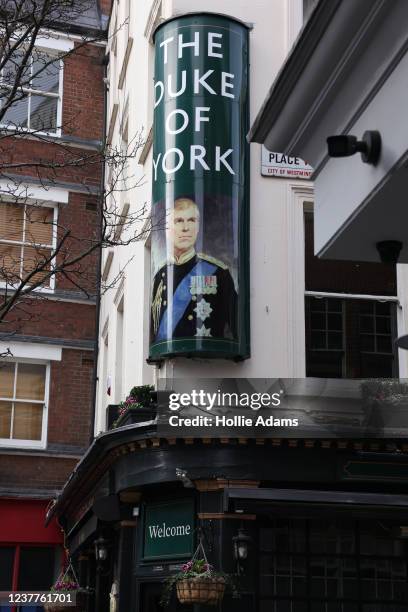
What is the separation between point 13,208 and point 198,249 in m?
8.71

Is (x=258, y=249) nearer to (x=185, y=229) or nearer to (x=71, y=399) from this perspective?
(x=185, y=229)

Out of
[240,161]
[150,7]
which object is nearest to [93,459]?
[240,161]

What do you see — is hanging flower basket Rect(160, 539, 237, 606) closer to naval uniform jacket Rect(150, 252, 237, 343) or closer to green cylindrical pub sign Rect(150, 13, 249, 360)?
green cylindrical pub sign Rect(150, 13, 249, 360)

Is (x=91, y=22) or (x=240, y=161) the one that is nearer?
(x=240, y=161)

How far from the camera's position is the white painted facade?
12398 millimetres

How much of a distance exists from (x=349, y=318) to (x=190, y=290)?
2099 millimetres

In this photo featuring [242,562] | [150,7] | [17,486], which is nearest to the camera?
[242,562]

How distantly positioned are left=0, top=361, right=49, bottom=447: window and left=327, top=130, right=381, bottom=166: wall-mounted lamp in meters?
14.9

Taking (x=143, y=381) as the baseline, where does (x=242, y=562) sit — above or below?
below

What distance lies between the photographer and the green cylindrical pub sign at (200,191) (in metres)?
12.2

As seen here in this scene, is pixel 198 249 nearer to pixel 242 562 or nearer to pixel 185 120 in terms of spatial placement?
pixel 185 120

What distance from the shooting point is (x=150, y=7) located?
15.8 meters

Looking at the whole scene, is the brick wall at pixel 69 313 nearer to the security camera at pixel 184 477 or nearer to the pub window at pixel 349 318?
the pub window at pixel 349 318

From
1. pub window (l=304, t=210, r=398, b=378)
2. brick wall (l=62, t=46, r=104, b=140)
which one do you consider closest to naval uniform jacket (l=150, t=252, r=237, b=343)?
pub window (l=304, t=210, r=398, b=378)
